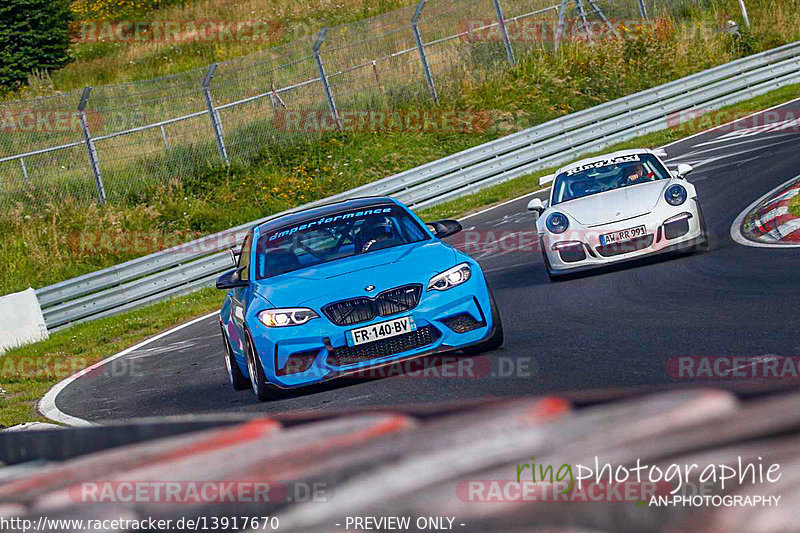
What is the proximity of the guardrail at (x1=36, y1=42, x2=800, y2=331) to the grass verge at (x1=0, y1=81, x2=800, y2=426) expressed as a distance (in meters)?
0.38

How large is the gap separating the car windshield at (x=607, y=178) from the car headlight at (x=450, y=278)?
4.59 metres

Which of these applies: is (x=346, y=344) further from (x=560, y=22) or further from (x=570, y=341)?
(x=560, y=22)

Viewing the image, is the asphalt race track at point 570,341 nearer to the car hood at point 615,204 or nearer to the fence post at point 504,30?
the car hood at point 615,204

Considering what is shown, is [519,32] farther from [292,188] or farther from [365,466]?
[365,466]

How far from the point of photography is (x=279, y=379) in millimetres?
7578

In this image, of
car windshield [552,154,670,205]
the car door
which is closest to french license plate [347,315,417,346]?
the car door

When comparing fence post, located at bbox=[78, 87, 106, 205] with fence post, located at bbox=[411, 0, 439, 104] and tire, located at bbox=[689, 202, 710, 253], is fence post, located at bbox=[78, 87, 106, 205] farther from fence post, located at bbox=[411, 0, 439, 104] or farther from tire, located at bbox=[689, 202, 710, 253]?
tire, located at bbox=[689, 202, 710, 253]

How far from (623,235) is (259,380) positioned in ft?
16.0

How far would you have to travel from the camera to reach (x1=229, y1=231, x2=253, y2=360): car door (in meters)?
8.28

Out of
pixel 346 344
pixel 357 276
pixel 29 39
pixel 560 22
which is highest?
pixel 29 39

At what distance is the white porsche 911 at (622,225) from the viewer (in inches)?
431

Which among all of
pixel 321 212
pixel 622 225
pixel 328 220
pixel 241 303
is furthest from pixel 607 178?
pixel 241 303

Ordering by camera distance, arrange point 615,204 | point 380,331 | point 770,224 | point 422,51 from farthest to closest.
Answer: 1. point 422,51
2. point 770,224
3. point 615,204
4. point 380,331

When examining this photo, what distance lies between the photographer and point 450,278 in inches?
303
